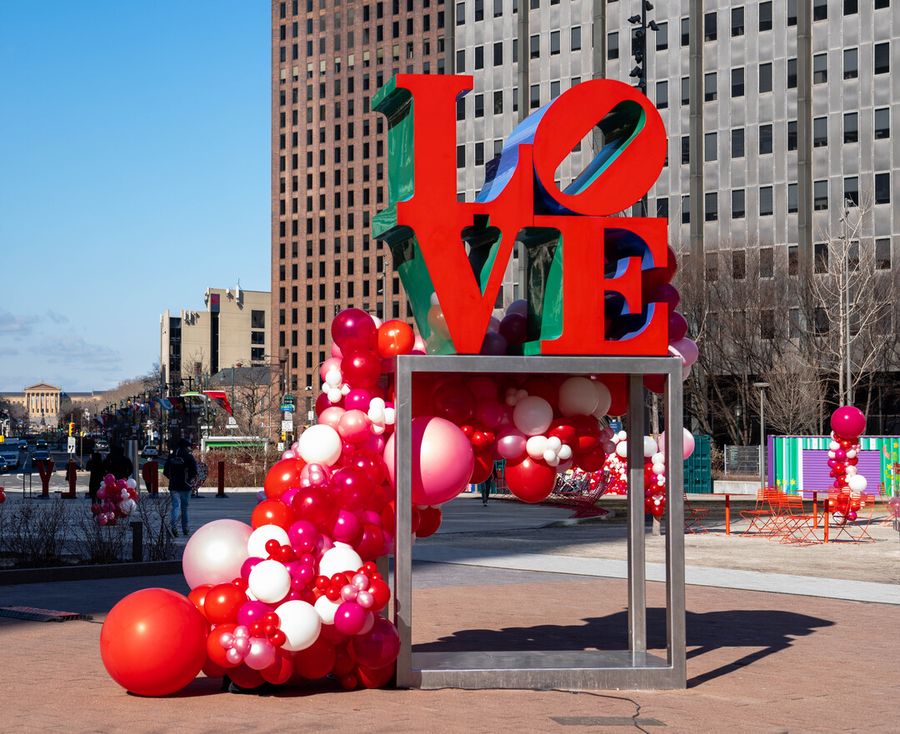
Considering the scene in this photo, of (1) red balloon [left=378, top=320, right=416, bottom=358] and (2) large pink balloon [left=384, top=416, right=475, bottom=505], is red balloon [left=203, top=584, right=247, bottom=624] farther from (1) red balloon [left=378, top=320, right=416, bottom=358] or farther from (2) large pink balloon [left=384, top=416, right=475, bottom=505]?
(1) red balloon [left=378, top=320, right=416, bottom=358]

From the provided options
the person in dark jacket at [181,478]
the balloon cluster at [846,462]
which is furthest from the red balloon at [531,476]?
the balloon cluster at [846,462]

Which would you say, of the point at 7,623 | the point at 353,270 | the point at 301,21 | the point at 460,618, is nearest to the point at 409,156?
the point at 460,618

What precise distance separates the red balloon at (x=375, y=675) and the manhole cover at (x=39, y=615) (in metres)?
5.38

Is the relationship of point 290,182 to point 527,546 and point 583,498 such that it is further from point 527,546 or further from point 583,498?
point 527,546

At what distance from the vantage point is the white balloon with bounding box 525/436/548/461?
10922 millimetres

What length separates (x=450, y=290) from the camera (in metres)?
Answer: 10.4

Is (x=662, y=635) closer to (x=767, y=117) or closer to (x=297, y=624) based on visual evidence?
(x=297, y=624)

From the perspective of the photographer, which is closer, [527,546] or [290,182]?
[527,546]

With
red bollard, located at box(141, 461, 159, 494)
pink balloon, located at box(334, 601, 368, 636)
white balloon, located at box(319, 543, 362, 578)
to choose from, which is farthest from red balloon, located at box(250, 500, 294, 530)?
red bollard, located at box(141, 461, 159, 494)

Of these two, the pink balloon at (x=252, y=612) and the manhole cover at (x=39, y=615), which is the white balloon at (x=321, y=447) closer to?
the pink balloon at (x=252, y=612)

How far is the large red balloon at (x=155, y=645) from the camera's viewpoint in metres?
9.58

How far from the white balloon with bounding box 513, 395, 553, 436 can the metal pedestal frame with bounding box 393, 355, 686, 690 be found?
0.48 m

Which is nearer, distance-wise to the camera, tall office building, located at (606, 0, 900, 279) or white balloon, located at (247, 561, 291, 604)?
white balloon, located at (247, 561, 291, 604)

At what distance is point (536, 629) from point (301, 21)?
14828 centimetres
